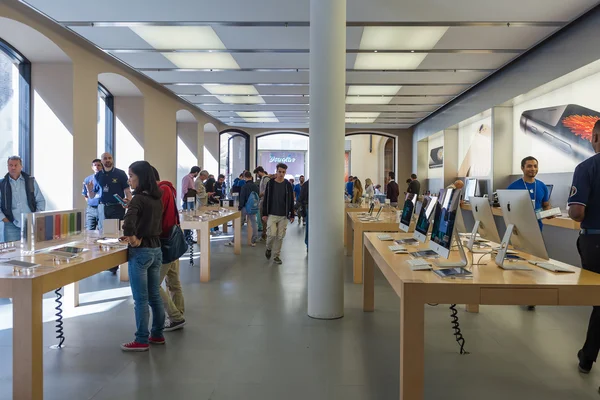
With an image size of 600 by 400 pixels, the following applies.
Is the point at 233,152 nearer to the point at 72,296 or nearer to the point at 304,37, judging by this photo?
the point at 304,37

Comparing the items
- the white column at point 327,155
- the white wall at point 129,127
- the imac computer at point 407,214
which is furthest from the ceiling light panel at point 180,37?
the imac computer at point 407,214

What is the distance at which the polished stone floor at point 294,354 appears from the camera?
2.88 metres

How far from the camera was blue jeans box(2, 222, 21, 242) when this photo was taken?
5.18 meters

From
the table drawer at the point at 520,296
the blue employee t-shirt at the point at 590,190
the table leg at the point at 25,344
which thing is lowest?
the table leg at the point at 25,344

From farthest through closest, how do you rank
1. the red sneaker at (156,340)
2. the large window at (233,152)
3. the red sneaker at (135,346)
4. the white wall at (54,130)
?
the large window at (233,152) → the white wall at (54,130) → the red sneaker at (156,340) → the red sneaker at (135,346)

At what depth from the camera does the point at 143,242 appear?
3506mm

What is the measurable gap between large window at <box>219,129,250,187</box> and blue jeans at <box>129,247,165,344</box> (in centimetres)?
1486

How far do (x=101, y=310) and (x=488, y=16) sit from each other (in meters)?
6.01

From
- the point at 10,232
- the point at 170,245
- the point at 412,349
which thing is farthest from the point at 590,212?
the point at 10,232

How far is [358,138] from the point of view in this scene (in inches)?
1064

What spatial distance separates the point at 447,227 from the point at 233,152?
56.3 ft

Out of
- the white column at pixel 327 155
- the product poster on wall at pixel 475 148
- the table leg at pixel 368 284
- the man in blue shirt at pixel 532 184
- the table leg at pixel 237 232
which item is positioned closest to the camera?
the white column at pixel 327 155

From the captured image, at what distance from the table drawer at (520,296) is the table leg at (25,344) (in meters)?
2.44

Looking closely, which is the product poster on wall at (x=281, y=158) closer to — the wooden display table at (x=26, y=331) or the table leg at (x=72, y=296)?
the table leg at (x=72, y=296)
